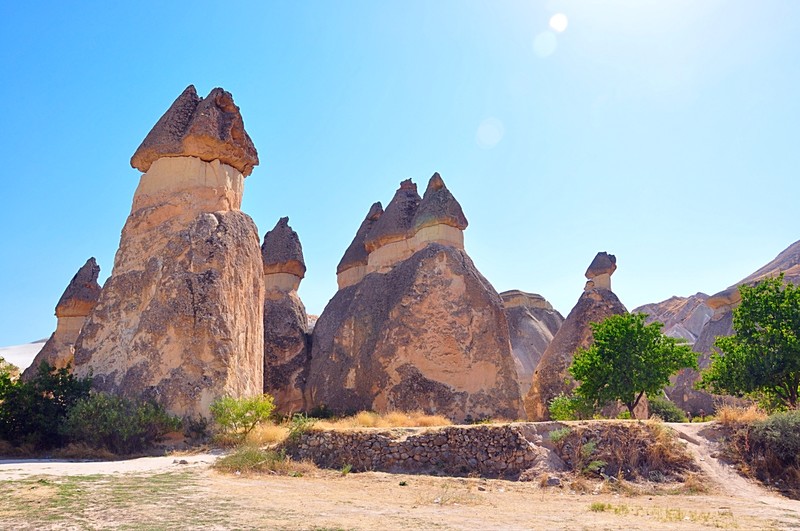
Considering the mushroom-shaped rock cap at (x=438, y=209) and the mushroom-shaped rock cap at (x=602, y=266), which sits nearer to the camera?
the mushroom-shaped rock cap at (x=438, y=209)

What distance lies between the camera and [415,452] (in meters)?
9.35

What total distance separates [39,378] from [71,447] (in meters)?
2.04

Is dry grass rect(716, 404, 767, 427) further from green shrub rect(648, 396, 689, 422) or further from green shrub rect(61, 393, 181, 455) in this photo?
green shrub rect(648, 396, 689, 422)

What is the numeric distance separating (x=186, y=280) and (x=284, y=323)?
951 cm

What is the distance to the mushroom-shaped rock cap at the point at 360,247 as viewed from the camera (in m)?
23.0

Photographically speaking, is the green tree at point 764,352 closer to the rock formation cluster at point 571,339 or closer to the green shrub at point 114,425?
the rock formation cluster at point 571,339

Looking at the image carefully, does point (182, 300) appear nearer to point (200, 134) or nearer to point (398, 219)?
point (200, 134)

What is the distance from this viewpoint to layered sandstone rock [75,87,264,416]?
1170 centimetres

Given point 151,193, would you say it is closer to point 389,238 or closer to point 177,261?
point 177,261

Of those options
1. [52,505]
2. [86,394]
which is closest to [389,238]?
[86,394]

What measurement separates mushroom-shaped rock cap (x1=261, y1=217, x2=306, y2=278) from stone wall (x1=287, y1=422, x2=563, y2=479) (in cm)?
1319

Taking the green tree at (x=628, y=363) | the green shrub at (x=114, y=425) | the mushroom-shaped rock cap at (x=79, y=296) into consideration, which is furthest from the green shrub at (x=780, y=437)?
the mushroom-shaped rock cap at (x=79, y=296)

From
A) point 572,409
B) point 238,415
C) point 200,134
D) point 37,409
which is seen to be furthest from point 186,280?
point 572,409

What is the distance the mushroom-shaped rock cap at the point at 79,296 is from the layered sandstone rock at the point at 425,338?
358 inches
